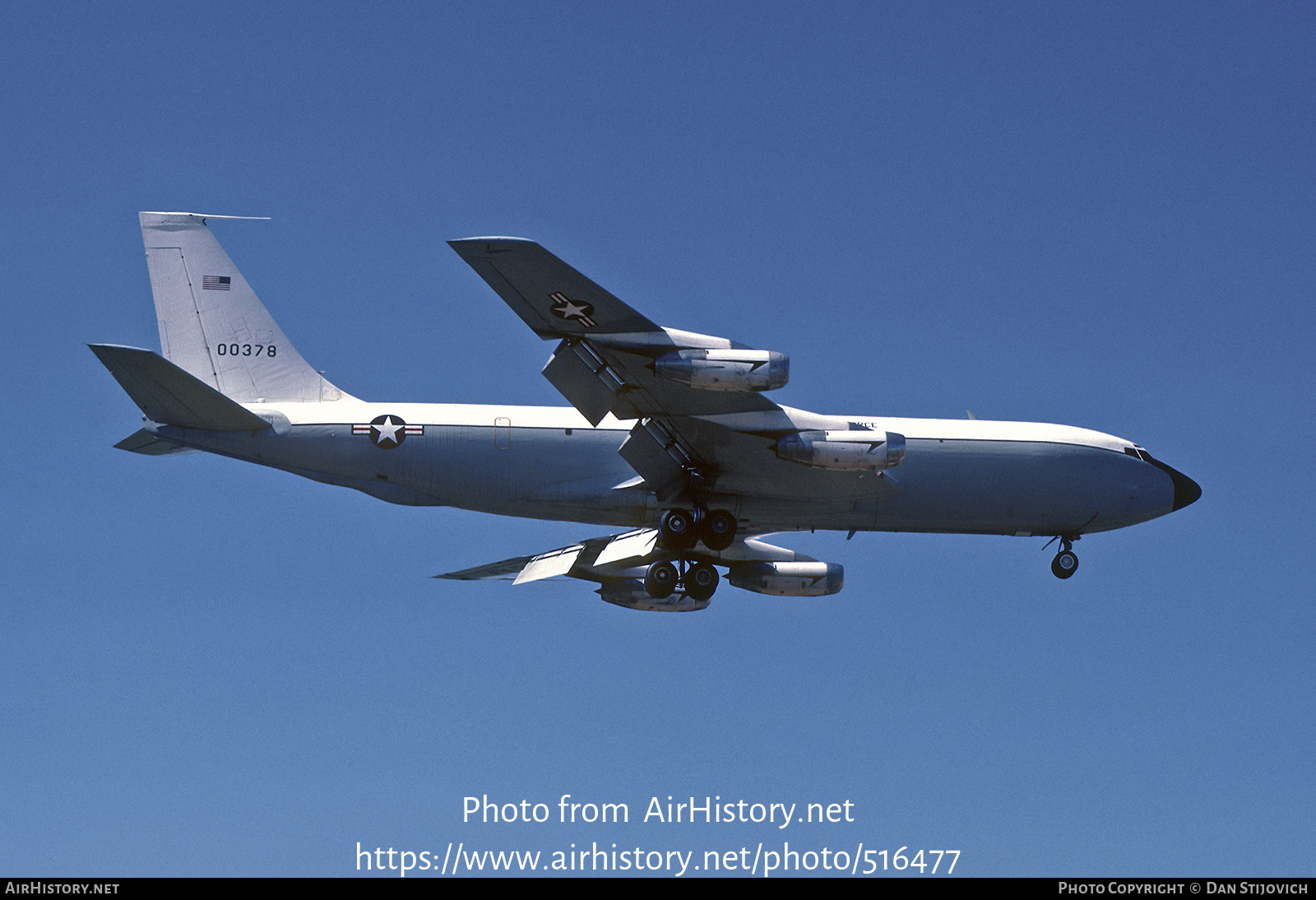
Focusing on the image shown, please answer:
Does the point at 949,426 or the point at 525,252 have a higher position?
the point at 949,426

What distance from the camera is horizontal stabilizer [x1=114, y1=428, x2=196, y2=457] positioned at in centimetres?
3297

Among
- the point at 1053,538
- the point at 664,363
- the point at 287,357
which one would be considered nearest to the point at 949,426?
the point at 1053,538

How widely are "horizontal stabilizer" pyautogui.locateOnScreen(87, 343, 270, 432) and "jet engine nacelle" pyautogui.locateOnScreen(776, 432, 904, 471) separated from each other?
1162 centimetres

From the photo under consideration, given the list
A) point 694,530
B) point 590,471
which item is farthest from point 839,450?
point 590,471

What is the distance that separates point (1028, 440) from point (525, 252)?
15.0 m

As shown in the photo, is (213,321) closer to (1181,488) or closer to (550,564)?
(550,564)

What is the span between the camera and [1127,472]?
35094mm

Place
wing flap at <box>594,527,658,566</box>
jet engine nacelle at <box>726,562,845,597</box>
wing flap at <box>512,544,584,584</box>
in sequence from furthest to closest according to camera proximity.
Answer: wing flap at <box>512,544,584,584</box>
jet engine nacelle at <box>726,562,845,597</box>
wing flap at <box>594,527,658,566</box>

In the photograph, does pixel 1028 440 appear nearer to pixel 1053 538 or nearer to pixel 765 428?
pixel 1053 538

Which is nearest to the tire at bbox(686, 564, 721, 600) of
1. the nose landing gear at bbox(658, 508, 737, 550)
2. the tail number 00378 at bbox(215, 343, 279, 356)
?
the nose landing gear at bbox(658, 508, 737, 550)

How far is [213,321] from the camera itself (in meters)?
35.7

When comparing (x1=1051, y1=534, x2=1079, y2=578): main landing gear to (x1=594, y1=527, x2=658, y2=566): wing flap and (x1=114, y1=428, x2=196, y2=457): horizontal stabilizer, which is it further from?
(x1=114, y1=428, x2=196, y2=457): horizontal stabilizer

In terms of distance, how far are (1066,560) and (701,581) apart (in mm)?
9143

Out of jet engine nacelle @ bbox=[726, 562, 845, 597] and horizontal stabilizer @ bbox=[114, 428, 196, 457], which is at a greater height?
horizontal stabilizer @ bbox=[114, 428, 196, 457]
